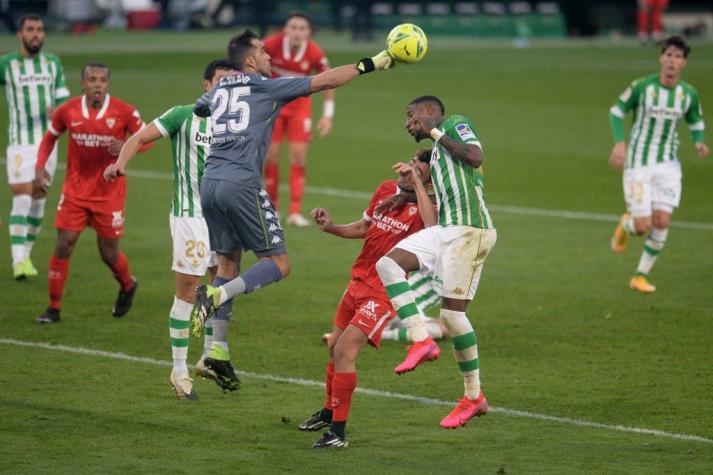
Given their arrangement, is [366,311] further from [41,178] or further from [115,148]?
[41,178]

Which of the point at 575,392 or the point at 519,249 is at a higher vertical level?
the point at 575,392

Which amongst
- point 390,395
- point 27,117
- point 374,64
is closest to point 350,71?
point 374,64

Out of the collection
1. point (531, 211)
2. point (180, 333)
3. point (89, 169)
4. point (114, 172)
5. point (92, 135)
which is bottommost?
point (531, 211)

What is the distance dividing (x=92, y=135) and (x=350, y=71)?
152 inches

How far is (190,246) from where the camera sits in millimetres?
10516


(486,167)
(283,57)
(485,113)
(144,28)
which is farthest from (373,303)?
(144,28)

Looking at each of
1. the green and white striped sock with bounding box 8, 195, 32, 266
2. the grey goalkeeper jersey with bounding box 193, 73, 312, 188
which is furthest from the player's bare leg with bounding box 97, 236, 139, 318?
the grey goalkeeper jersey with bounding box 193, 73, 312, 188

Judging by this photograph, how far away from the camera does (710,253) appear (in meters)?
16.7

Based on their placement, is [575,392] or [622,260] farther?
[622,260]

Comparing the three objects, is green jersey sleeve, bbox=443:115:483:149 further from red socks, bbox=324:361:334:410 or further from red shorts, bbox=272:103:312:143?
red shorts, bbox=272:103:312:143

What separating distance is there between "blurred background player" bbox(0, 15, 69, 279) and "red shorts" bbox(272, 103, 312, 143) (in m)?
4.13

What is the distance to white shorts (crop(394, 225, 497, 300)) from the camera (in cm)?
924

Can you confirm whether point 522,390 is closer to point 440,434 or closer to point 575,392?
point 575,392

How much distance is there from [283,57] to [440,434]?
1015 centimetres
